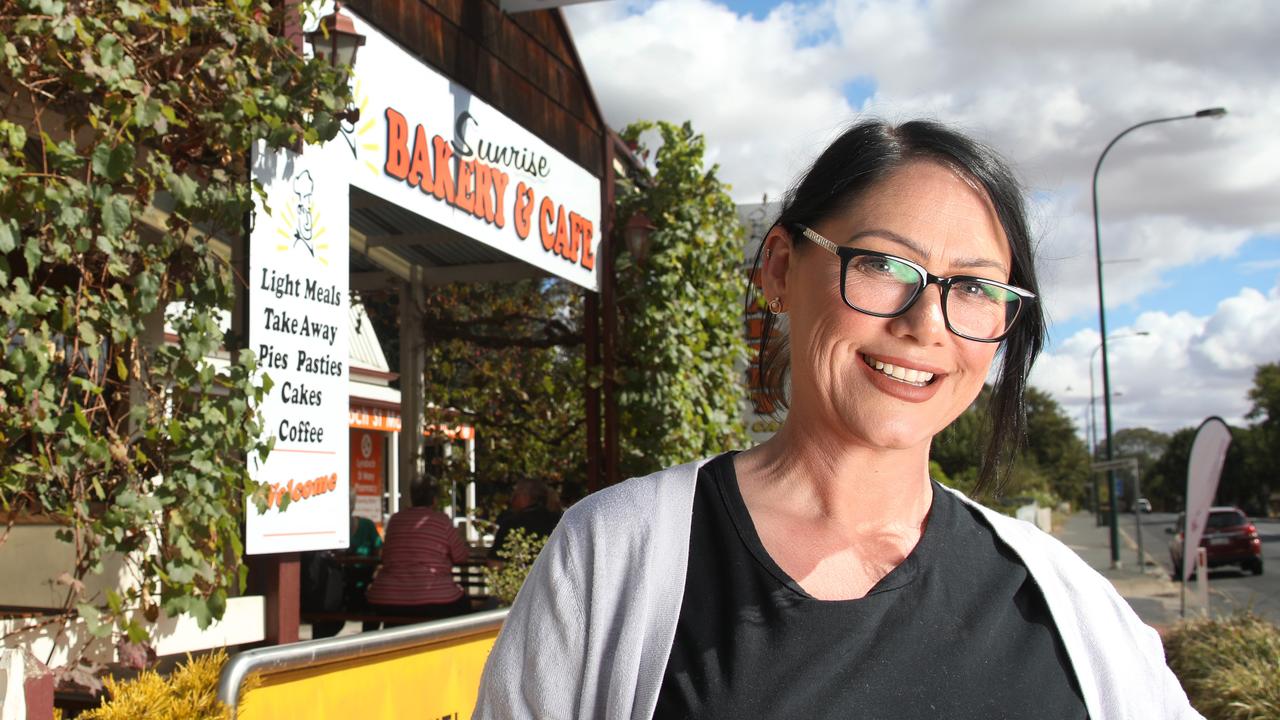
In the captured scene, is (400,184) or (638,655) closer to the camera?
(638,655)

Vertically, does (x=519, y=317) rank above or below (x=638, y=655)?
above

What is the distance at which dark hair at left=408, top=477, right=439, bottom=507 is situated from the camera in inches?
298

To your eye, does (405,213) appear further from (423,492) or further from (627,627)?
(627,627)

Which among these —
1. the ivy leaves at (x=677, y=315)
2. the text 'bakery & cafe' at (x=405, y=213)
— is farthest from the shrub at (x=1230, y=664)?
the text 'bakery & cafe' at (x=405, y=213)

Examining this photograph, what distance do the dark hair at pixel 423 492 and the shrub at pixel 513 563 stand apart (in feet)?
1.97

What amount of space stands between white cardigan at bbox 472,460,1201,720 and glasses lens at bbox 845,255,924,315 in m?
0.31

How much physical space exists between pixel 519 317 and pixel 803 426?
848 centimetres

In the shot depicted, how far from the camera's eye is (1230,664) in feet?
22.7

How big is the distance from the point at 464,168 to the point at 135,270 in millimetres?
3033

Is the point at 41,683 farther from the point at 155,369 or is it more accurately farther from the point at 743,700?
the point at 743,700

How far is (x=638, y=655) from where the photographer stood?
4.17 ft

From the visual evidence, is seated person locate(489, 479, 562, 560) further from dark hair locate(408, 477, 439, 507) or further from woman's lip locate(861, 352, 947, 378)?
woman's lip locate(861, 352, 947, 378)

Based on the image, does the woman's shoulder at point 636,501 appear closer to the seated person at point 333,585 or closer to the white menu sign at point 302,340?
the white menu sign at point 302,340

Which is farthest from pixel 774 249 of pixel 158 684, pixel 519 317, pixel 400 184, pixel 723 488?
pixel 519 317
